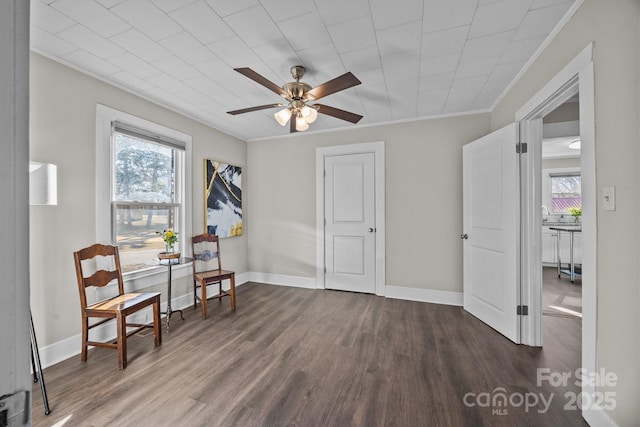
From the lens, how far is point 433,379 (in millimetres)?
2027

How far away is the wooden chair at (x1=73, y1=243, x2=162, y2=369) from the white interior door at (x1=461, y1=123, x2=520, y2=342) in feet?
10.7

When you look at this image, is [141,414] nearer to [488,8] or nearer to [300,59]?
[300,59]

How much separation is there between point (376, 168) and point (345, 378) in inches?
108

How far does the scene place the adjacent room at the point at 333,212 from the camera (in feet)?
5.04

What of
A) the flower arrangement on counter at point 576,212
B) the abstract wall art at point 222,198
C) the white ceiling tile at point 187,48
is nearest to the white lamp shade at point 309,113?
the white ceiling tile at point 187,48

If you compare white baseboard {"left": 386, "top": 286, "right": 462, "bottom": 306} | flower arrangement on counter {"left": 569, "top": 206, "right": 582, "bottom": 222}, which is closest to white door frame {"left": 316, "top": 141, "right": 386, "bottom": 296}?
white baseboard {"left": 386, "top": 286, "right": 462, "bottom": 306}

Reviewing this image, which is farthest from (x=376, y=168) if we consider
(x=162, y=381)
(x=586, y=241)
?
(x=162, y=381)

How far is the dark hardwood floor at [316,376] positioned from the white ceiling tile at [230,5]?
8.34ft

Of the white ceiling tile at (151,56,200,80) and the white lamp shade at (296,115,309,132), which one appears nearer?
the white ceiling tile at (151,56,200,80)

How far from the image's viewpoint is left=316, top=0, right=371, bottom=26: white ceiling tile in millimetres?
1722

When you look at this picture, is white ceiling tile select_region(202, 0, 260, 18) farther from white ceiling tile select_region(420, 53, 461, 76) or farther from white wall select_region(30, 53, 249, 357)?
white wall select_region(30, 53, 249, 357)

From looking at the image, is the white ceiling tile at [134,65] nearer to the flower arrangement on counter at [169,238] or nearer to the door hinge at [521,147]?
the flower arrangement on counter at [169,238]

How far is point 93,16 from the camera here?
1.83 meters

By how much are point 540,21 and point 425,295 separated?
9.93ft
